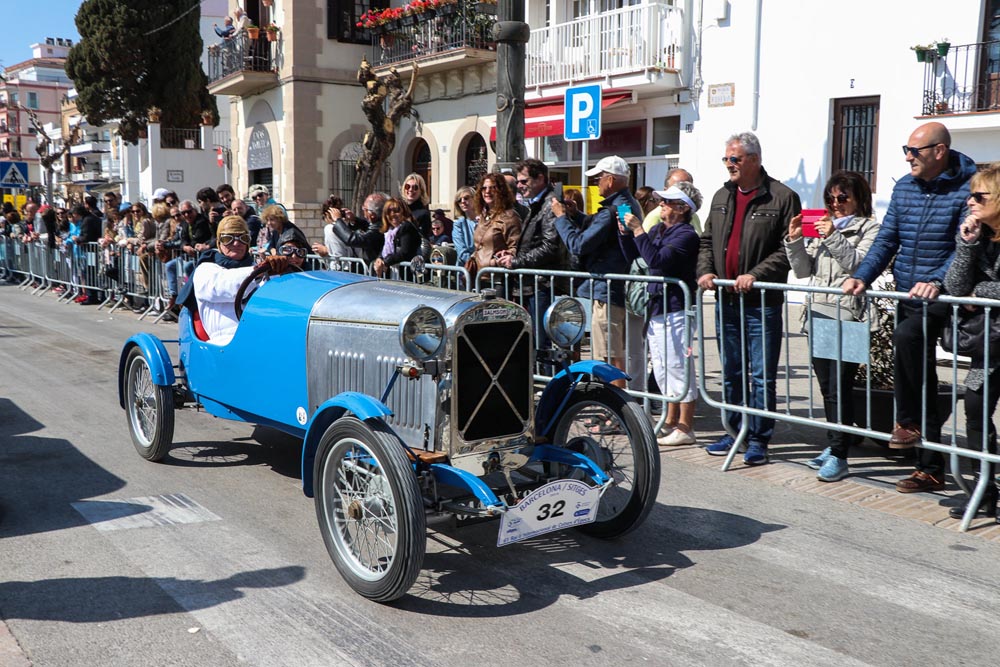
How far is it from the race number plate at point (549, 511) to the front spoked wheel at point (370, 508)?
0.36 meters

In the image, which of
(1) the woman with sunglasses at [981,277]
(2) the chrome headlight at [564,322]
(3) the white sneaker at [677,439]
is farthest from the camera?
(3) the white sneaker at [677,439]

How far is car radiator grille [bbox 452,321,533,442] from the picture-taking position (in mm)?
4207

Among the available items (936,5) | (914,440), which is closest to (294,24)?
(936,5)

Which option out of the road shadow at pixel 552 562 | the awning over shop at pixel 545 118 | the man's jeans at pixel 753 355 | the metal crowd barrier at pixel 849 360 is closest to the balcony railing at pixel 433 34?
the awning over shop at pixel 545 118

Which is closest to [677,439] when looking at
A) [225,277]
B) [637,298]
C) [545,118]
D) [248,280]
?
[637,298]

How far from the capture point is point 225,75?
87.2 ft

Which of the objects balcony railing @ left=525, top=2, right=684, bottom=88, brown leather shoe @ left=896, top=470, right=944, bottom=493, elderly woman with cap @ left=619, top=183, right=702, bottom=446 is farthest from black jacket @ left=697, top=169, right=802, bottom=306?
balcony railing @ left=525, top=2, right=684, bottom=88

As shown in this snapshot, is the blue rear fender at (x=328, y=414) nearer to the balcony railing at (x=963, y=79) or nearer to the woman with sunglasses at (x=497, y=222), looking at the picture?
the woman with sunglasses at (x=497, y=222)

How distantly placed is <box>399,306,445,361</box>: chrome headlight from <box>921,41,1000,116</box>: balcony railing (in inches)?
488

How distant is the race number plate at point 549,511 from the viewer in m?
3.82

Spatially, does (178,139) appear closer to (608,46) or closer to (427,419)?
(608,46)

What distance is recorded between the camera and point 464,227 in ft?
29.6

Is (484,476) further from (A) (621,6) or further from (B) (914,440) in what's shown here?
(A) (621,6)

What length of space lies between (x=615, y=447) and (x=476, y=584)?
39.4 inches
